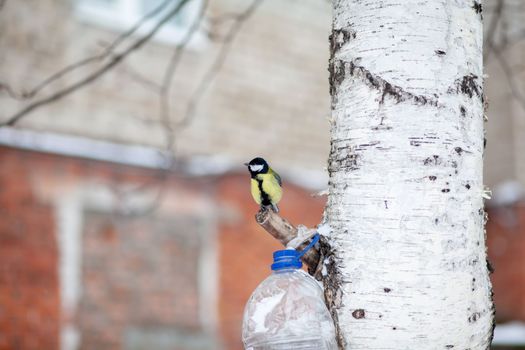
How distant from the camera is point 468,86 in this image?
5.72 ft

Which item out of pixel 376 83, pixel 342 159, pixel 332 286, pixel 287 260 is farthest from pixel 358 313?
pixel 376 83

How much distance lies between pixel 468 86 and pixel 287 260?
59cm

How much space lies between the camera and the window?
716 cm

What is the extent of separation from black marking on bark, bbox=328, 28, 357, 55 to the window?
5.24 meters

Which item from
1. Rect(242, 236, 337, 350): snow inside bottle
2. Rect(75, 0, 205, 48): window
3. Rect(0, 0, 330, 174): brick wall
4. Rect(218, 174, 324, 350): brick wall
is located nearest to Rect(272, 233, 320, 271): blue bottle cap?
Rect(242, 236, 337, 350): snow inside bottle

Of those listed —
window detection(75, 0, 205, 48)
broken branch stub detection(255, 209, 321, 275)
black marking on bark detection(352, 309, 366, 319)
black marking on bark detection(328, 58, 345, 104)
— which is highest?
window detection(75, 0, 205, 48)

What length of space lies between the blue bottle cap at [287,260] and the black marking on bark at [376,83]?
0.42 meters

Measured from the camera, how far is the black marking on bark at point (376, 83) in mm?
1704

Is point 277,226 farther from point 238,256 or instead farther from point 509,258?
point 509,258

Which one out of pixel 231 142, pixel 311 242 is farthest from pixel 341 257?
pixel 231 142

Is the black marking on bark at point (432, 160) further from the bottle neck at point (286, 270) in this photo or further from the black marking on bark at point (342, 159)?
the bottle neck at point (286, 270)

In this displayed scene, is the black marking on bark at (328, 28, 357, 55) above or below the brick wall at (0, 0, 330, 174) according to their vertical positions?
below

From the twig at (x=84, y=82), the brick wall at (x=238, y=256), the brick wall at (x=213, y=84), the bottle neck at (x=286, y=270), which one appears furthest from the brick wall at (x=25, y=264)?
the bottle neck at (x=286, y=270)

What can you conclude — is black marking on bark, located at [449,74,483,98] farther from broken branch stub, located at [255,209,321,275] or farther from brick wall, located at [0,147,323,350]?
brick wall, located at [0,147,323,350]
